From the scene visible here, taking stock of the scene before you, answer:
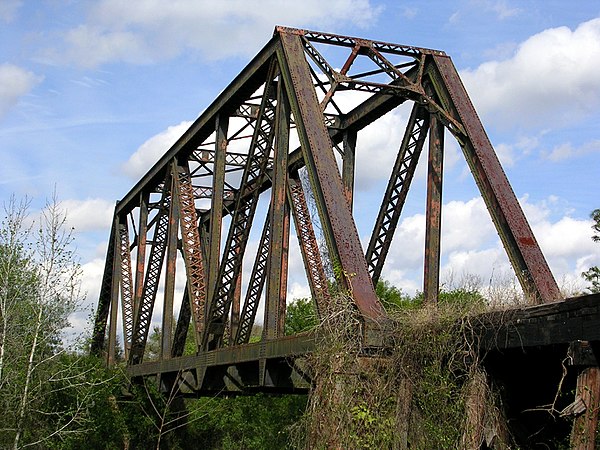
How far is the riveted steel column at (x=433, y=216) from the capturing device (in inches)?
467

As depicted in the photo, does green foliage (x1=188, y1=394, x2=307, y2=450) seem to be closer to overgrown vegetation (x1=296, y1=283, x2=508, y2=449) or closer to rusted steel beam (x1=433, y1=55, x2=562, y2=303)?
rusted steel beam (x1=433, y1=55, x2=562, y2=303)

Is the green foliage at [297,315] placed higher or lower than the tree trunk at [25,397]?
higher

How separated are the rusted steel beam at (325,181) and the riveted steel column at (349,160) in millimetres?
2970

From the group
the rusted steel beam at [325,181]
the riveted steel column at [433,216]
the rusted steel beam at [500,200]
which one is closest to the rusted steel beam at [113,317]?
the rusted steel beam at [325,181]

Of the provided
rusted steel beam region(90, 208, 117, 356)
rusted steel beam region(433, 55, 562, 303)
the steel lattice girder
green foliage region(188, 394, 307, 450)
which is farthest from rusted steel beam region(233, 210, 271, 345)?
rusted steel beam region(90, 208, 117, 356)

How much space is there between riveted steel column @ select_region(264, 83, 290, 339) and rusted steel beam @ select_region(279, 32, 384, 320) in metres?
0.90

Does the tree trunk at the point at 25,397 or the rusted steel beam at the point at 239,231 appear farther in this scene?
the tree trunk at the point at 25,397

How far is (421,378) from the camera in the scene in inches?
334

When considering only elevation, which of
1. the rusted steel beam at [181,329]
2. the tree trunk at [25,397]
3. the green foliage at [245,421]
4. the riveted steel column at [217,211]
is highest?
the riveted steel column at [217,211]

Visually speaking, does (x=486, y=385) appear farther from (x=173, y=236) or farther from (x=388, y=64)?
(x=173, y=236)

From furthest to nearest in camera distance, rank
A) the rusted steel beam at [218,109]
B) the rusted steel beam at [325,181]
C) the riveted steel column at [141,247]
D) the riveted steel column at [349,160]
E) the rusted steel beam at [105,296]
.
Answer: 1. the rusted steel beam at [105,296]
2. the riveted steel column at [141,247]
3. the riveted steel column at [349,160]
4. the rusted steel beam at [218,109]
5. the rusted steel beam at [325,181]

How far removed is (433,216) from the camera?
1201 centimetres

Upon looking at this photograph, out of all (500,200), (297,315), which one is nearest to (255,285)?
(500,200)

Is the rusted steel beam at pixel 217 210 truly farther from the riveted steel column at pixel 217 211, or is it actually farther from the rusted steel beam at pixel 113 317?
the rusted steel beam at pixel 113 317
